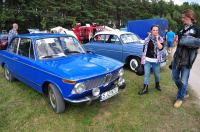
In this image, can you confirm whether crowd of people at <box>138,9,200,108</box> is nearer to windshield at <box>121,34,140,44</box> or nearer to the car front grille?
the car front grille

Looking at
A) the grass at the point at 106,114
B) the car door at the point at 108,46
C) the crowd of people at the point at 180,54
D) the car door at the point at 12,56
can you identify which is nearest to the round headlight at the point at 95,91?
the grass at the point at 106,114

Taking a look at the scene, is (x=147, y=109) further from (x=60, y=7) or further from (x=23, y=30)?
(x=60, y=7)

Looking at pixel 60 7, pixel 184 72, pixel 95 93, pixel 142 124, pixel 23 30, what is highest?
pixel 60 7

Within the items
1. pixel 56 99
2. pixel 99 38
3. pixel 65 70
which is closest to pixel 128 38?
pixel 99 38

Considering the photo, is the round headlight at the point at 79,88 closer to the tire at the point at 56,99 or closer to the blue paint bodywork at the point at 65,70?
the blue paint bodywork at the point at 65,70

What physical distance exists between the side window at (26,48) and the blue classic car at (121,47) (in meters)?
3.99

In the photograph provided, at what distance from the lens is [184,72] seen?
16.0ft

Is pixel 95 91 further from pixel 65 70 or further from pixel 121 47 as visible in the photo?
pixel 121 47

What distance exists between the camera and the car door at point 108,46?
876 cm

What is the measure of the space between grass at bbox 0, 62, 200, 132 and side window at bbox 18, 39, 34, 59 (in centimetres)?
113

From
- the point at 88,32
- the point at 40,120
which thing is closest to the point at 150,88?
the point at 40,120

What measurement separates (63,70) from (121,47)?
4602mm

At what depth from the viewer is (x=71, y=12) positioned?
3538cm

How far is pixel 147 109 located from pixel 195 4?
67354 mm
